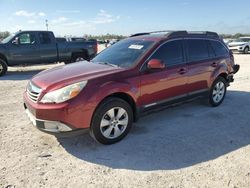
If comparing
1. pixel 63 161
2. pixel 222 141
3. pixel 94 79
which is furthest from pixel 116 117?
pixel 222 141

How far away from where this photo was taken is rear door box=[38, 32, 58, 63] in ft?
42.0

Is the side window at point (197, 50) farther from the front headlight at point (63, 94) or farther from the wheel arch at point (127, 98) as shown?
the front headlight at point (63, 94)

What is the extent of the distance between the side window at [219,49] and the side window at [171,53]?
1.32 m

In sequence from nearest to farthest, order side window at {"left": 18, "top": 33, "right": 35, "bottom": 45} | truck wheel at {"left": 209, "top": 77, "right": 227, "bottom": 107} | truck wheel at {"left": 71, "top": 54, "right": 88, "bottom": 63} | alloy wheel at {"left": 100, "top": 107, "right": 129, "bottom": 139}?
alloy wheel at {"left": 100, "top": 107, "right": 129, "bottom": 139}, truck wheel at {"left": 209, "top": 77, "right": 227, "bottom": 107}, side window at {"left": 18, "top": 33, "right": 35, "bottom": 45}, truck wheel at {"left": 71, "top": 54, "right": 88, "bottom": 63}

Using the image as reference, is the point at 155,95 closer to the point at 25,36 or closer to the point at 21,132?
the point at 21,132

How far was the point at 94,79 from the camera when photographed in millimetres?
4203

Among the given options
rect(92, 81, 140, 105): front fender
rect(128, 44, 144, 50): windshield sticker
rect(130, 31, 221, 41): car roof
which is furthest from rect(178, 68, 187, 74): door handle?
rect(92, 81, 140, 105): front fender

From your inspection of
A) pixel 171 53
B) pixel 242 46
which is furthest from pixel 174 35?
pixel 242 46

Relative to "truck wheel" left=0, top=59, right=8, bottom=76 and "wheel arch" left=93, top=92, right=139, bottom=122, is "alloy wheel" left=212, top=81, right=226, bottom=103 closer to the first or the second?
"wheel arch" left=93, top=92, right=139, bottom=122

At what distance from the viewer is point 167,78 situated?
514 centimetres

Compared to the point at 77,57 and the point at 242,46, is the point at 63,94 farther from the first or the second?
the point at 242,46

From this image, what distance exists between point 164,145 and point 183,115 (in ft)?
5.32

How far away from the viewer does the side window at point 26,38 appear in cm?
1234

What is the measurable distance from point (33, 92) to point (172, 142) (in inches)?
93.6
